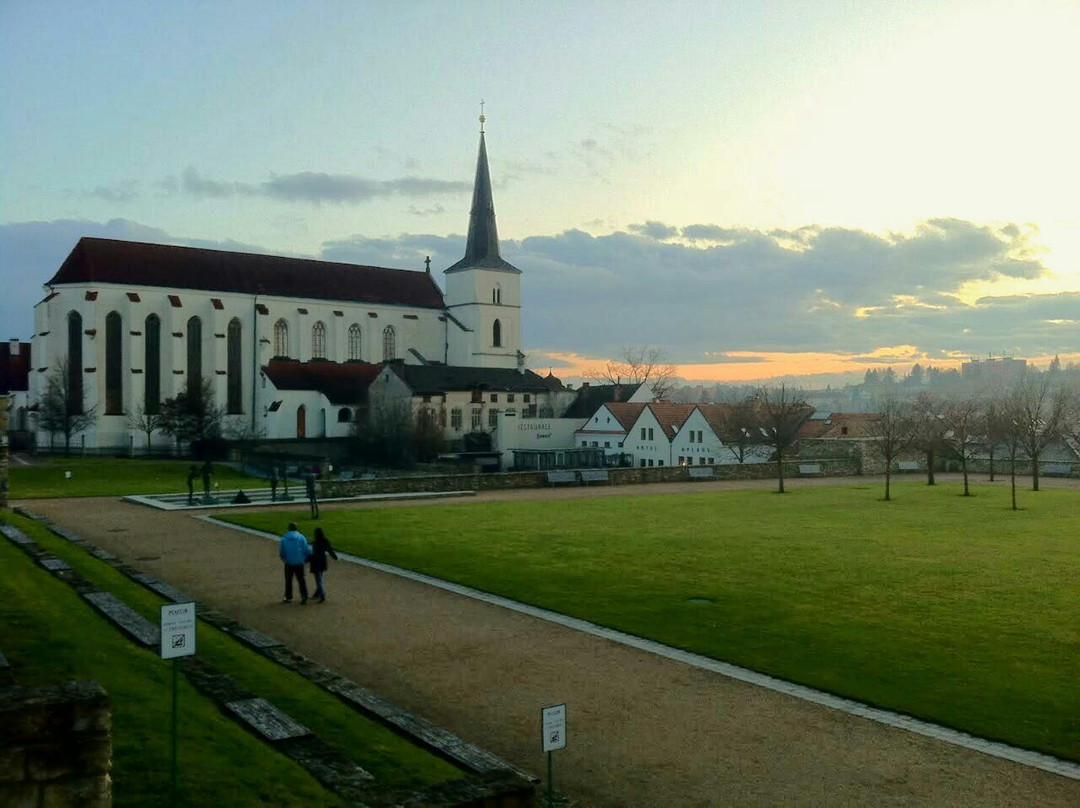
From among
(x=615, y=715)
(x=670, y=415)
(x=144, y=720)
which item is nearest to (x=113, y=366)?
(x=670, y=415)

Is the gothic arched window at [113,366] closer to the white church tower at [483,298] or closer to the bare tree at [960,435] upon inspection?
the white church tower at [483,298]

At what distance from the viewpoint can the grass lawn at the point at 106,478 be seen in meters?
41.0

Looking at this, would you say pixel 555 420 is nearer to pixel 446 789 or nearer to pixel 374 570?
pixel 374 570

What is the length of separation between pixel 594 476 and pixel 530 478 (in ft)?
11.2

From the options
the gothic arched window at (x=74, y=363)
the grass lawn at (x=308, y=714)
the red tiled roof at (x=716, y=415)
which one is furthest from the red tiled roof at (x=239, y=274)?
the grass lawn at (x=308, y=714)

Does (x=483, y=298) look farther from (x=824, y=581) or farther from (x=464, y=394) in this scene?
(x=824, y=581)

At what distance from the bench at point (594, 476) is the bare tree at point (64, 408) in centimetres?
3497

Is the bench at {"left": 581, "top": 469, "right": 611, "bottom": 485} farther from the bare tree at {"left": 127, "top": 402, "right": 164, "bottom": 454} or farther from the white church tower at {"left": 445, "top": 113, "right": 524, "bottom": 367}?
the white church tower at {"left": 445, "top": 113, "right": 524, "bottom": 367}

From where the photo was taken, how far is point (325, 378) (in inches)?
2859

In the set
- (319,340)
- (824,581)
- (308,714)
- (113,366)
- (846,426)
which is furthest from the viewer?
(319,340)

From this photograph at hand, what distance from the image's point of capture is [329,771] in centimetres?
855

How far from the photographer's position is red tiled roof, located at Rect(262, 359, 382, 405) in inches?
2785

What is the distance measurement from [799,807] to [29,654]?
8.70 m

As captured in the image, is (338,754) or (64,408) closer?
(338,754)
